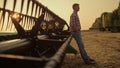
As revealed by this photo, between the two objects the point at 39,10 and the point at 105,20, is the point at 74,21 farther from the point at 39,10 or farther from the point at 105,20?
the point at 105,20

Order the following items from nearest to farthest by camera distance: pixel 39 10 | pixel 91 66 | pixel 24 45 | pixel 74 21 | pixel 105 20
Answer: pixel 24 45, pixel 39 10, pixel 91 66, pixel 74 21, pixel 105 20

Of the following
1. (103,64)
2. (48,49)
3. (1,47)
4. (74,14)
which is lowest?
(103,64)

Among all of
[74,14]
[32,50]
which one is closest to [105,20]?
[74,14]

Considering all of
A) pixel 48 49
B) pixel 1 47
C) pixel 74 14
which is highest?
pixel 74 14

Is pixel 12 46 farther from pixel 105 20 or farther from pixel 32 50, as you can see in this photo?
pixel 105 20

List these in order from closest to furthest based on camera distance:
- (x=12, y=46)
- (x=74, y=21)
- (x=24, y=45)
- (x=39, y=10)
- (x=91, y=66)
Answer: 1. (x=12, y=46)
2. (x=24, y=45)
3. (x=39, y=10)
4. (x=91, y=66)
5. (x=74, y=21)

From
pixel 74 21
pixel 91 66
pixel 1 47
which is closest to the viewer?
pixel 1 47

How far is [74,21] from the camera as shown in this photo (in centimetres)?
795

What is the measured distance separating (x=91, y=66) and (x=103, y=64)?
1.56 ft

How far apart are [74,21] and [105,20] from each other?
46.1 m

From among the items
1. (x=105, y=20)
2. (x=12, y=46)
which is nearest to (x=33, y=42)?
(x=12, y=46)

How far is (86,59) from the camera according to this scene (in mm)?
7871

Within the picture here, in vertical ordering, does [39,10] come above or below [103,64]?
above

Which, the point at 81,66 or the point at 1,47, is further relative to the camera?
the point at 81,66
